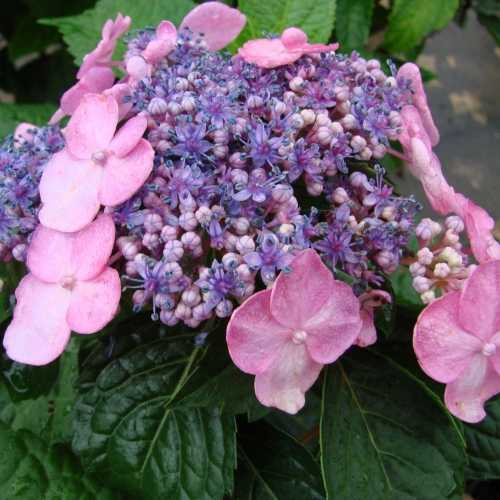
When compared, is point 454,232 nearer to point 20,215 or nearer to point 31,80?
point 20,215

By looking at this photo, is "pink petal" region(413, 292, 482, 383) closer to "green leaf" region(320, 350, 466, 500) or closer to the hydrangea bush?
the hydrangea bush

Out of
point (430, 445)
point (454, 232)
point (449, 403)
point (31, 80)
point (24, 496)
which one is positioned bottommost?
point (31, 80)

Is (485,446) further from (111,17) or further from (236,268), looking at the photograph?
(111,17)

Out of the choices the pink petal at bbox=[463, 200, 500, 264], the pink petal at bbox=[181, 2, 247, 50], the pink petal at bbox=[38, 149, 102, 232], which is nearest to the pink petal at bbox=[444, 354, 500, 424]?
the pink petal at bbox=[463, 200, 500, 264]

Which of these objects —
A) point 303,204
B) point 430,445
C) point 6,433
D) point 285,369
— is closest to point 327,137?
point 303,204

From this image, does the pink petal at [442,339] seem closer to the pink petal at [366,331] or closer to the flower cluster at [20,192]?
the pink petal at [366,331]

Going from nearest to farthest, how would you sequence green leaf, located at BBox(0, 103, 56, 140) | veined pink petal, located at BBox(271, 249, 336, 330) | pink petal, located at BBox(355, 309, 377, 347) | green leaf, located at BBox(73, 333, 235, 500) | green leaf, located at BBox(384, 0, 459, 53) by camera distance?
veined pink petal, located at BBox(271, 249, 336, 330), pink petal, located at BBox(355, 309, 377, 347), green leaf, located at BBox(73, 333, 235, 500), green leaf, located at BBox(0, 103, 56, 140), green leaf, located at BBox(384, 0, 459, 53)

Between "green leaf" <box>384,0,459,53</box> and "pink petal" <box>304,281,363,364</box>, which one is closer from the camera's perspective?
"pink petal" <box>304,281,363,364</box>
